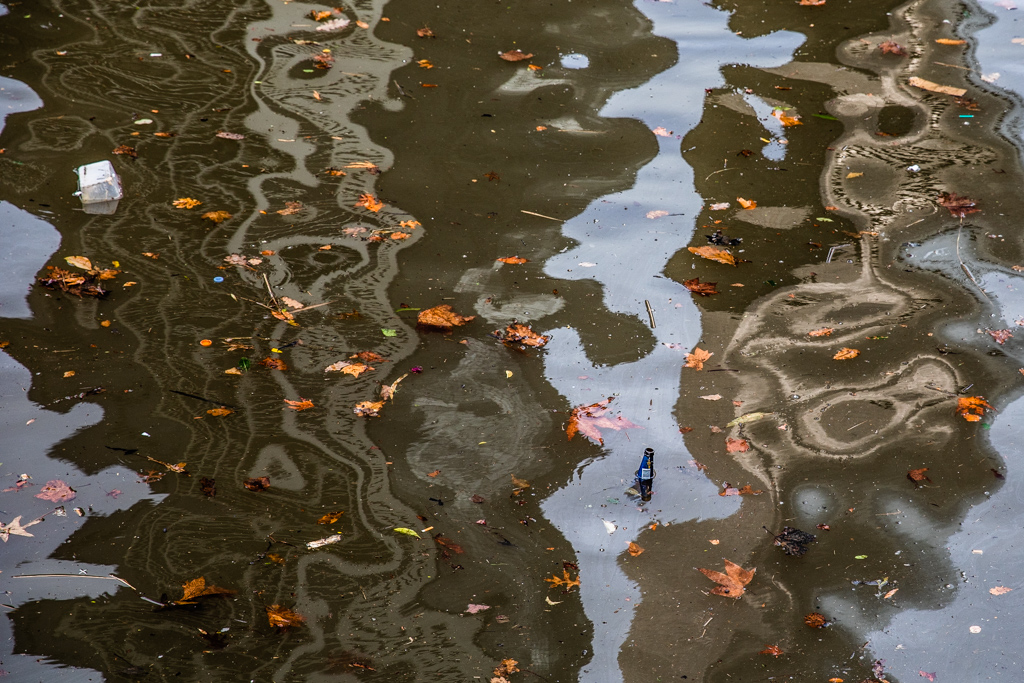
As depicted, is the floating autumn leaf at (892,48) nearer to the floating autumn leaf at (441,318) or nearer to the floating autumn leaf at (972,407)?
the floating autumn leaf at (972,407)

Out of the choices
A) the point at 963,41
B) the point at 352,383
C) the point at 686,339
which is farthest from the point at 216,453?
the point at 963,41

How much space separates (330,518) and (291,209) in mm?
2201

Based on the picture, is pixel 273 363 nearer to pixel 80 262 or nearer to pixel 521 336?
pixel 521 336

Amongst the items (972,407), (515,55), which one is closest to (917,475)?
(972,407)

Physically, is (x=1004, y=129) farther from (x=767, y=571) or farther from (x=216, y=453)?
(x=216, y=453)

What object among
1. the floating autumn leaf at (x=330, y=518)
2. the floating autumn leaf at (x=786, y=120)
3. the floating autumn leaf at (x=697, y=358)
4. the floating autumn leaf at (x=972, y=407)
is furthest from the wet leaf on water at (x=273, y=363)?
the floating autumn leaf at (x=786, y=120)

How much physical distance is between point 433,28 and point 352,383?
148 inches

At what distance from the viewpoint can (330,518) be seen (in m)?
3.05

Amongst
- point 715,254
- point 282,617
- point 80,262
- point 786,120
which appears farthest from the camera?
point 786,120

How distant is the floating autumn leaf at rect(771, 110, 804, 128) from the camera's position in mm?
5289

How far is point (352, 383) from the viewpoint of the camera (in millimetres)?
3580

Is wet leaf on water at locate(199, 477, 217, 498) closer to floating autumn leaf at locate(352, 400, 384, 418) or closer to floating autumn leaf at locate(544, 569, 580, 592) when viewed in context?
floating autumn leaf at locate(352, 400, 384, 418)

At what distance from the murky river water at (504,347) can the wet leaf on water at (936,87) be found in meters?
0.12

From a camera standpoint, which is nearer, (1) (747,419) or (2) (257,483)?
(2) (257,483)
